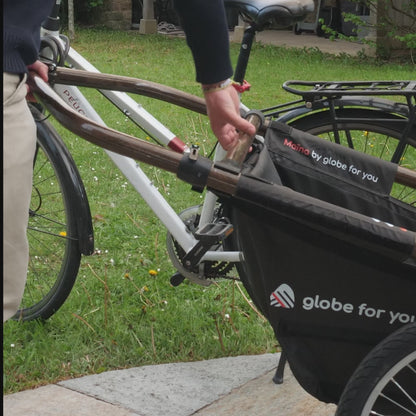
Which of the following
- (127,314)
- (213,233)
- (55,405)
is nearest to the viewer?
(213,233)

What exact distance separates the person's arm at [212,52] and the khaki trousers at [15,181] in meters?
0.40

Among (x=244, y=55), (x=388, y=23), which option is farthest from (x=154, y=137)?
(x=388, y=23)

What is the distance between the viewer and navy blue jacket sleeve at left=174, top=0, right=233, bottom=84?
1836mm

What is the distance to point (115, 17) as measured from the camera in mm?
17594

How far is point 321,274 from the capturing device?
2.00 m

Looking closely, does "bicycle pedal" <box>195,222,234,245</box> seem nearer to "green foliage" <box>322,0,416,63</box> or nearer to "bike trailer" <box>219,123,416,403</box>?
"bike trailer" <box>219,123,416,403</box>

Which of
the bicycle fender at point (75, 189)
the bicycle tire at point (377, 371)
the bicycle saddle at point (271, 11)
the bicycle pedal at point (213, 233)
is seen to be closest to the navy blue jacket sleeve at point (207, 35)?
the bicycle pedal at point (213, 233)

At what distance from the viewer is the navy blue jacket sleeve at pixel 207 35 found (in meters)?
1.84

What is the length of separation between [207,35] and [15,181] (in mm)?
531

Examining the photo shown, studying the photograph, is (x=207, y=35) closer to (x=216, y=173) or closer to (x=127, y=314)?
(x=216, y=173)

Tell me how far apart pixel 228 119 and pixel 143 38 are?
13739 mm

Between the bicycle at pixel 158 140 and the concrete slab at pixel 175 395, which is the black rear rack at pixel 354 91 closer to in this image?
the bicycle at pixel 158 140

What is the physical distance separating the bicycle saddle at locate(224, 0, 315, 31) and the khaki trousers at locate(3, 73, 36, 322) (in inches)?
57.7

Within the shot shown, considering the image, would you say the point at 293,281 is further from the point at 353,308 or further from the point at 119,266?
the point at 119,266
